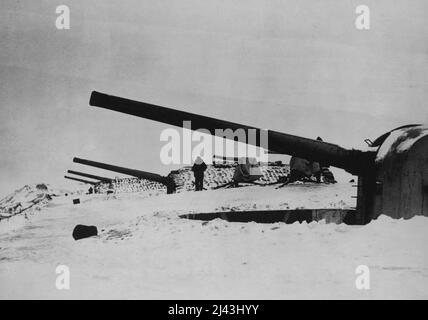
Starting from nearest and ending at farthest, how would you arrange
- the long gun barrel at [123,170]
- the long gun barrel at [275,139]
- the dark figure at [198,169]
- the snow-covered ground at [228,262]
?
the snow-covered ground at [228,262] < the long gun barrel at [275,139] < the long gun barrel at [123,170] < the dark figure at [198,169]

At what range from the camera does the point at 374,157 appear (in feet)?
21.3

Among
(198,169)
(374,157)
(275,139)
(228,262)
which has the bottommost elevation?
(228,262)

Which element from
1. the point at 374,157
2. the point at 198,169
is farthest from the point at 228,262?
the point at 198,169

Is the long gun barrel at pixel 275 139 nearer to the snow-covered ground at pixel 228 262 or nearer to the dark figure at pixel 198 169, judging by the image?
the snow-covered ground at pixel 228 262

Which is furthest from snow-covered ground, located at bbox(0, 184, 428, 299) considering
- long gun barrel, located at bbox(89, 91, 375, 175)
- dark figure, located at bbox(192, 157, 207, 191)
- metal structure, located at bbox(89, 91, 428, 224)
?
dark figure, located at bbox(192, 157, 207, 191)

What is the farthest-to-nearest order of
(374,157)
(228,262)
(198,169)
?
1. (198,169)
2. (374,157)
3. (228,262)

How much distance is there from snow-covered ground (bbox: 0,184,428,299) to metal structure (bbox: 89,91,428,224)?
0.27 meters

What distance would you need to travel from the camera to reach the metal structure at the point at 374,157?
20.1 feet

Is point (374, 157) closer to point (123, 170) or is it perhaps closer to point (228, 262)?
point (228, 262)

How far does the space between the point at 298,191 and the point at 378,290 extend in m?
6.35

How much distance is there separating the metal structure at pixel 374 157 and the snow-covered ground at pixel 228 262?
0.87 ft

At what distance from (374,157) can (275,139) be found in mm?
1175

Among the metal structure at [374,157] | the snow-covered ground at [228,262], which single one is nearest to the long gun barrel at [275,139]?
the metal structure at [374,157]

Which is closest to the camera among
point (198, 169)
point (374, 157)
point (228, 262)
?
point (228, 262)
